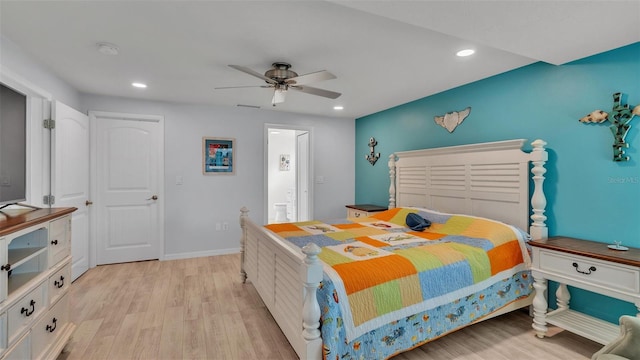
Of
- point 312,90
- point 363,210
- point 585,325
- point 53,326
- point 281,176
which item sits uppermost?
point 312,90

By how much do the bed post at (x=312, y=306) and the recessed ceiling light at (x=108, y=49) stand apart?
2262 millimetres

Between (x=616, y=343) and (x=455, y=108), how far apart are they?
2.80 meters

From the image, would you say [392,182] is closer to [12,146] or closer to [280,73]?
[280,73]

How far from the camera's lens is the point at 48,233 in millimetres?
1802

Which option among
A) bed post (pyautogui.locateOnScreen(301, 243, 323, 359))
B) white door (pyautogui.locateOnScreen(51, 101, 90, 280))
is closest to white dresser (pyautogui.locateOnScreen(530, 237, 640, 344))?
bed post (pyautogui.locateOnScreen(301, 243, 323, 359))

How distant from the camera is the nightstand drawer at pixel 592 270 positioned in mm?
1893

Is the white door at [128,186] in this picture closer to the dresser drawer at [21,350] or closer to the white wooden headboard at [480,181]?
the dresser drawer at [21,350]

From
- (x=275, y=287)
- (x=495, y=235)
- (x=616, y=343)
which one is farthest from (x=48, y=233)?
(x=495, y=235)

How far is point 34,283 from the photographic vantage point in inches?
64.7

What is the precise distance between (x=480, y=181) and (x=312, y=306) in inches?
93.8

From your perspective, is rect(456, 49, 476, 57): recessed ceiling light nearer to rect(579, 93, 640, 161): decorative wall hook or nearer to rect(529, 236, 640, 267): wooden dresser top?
rect(579, 93, 640, 161): decorative wall hook

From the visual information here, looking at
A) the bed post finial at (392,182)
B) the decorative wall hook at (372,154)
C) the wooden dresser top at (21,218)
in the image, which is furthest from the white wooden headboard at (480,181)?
the wooden dresser top at (21,218)

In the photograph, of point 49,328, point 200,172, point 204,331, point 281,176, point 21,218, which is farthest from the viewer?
point 281,176

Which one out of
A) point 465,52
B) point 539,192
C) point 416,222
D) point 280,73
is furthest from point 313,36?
point 539,192
